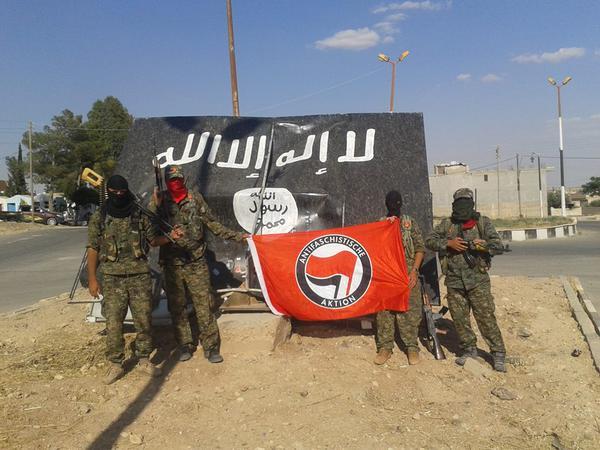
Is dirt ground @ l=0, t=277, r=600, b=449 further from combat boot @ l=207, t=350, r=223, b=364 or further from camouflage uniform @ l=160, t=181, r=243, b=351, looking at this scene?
camouflage uniform @ l=160, t=181, r=243, b=351

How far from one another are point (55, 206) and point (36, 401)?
46.9 metres

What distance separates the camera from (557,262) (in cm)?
1243

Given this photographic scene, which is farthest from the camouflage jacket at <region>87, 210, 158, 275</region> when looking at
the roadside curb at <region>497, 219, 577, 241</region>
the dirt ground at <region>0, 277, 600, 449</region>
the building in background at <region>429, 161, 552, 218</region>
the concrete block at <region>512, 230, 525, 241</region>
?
the building in background at <region>429, 161, 552, 218</region>

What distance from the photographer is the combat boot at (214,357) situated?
15.8ft

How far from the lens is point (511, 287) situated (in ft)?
27.4

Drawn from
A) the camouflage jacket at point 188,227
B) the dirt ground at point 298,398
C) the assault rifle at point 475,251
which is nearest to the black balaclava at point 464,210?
the assault rifle at point 475,251

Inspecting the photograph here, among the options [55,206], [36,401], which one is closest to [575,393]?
[36,401]

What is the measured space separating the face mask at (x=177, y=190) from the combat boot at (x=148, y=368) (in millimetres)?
1509

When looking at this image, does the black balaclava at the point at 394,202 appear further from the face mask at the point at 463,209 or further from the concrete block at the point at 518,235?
the concrete block at the point at 518,235

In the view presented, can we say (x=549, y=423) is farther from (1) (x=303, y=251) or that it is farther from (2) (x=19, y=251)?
(2) (x=19, y=251)

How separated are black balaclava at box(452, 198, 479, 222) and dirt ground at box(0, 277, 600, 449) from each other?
1378 mm

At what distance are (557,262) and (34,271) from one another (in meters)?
13.0

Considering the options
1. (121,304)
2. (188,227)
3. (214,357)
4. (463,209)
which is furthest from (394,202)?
(121,304)

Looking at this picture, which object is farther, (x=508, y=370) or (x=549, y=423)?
(x=508, y=370)
